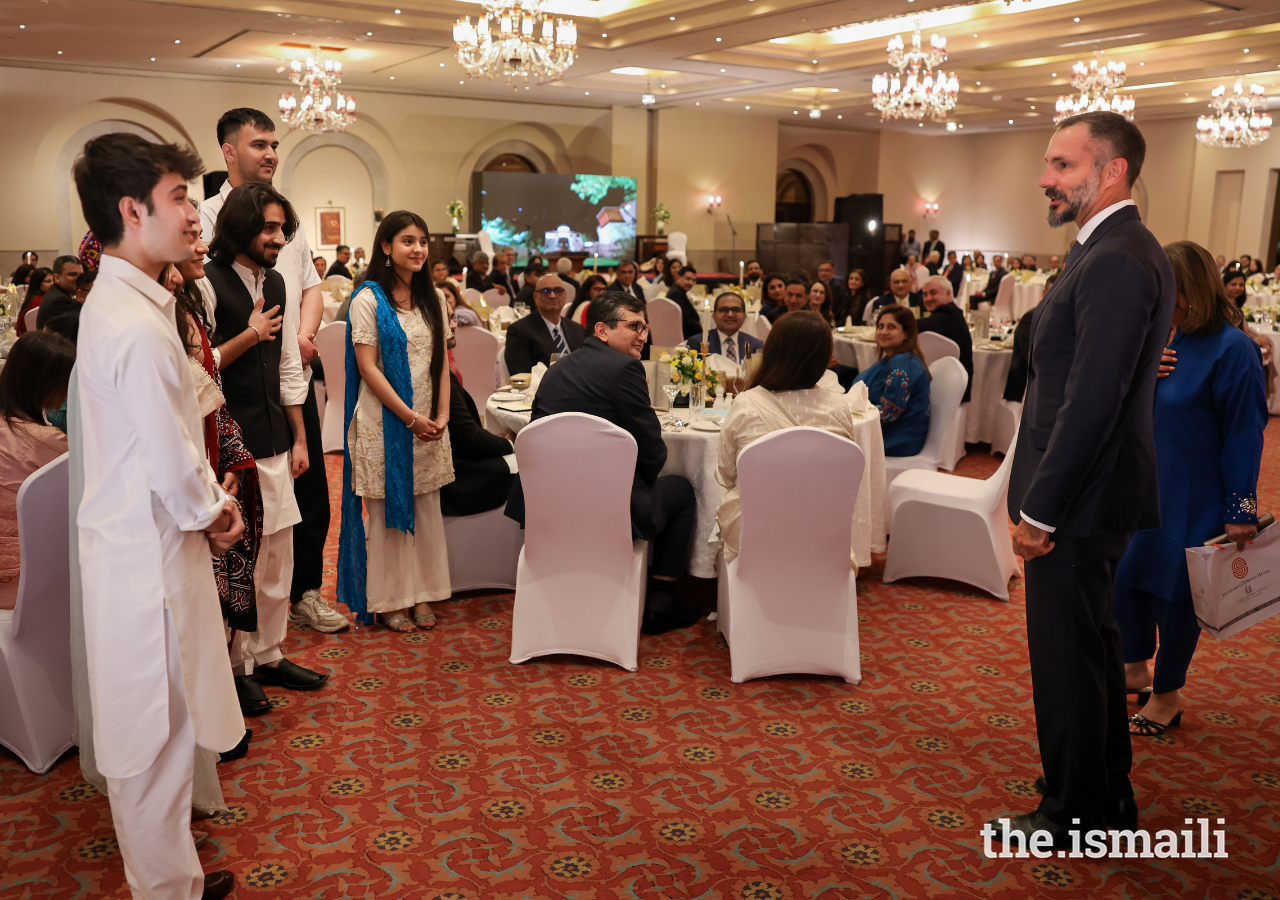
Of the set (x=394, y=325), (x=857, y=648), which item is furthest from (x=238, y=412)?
(x=857, y=648)

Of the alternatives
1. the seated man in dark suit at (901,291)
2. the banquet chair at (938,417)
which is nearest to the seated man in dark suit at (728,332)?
the banquet chair at (938,417)

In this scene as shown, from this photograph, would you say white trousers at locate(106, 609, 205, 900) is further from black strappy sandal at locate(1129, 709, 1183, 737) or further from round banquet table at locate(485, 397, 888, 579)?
black strappy sandal at locate(1129, 709, 1183, 737)

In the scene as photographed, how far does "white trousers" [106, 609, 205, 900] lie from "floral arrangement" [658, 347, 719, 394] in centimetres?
284

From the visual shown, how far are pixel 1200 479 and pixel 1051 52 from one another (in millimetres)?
10658

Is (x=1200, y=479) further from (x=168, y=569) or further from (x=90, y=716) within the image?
(x=90, y=716)

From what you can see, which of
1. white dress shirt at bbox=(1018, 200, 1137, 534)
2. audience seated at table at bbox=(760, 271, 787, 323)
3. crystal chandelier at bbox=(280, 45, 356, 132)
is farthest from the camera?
crystal chandelier at bbox=(280, 45, 356, 132)

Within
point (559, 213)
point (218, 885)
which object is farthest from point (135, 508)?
point (559, 213)

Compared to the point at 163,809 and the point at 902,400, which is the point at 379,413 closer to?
the point at 163,809

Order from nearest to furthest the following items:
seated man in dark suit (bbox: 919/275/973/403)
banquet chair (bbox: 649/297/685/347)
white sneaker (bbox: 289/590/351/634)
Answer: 1. white sneaker (bbox: 289/590/351/634)
2. seated man in dark suit (bbox: 919/275/973/403)
3. banquet chair (bbox: 649/297/685/347)

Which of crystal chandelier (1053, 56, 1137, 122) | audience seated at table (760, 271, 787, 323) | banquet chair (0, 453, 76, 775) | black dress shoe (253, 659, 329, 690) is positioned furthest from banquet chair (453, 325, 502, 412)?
crystal chandelier (1053, 56, 1137, 122)

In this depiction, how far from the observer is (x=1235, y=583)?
2.94 metres

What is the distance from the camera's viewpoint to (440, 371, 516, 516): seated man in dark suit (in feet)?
13.9

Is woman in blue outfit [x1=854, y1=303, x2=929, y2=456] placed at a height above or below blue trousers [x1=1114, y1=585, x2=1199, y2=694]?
above

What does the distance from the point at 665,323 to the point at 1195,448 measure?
670 centimetres
